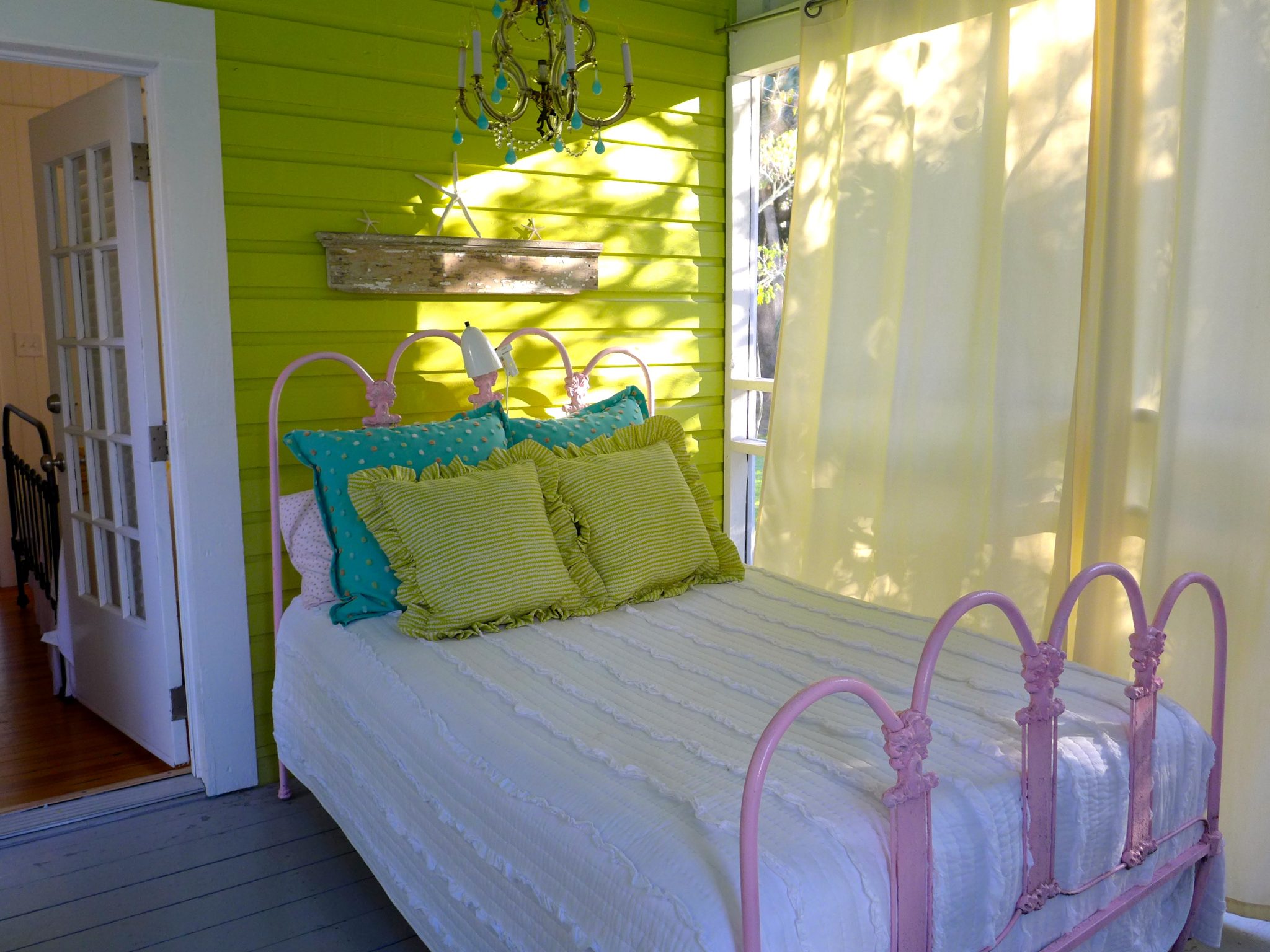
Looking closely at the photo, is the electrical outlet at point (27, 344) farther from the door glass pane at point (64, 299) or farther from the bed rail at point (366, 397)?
the bed rail at point (366, 397)

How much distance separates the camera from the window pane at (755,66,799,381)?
369cm

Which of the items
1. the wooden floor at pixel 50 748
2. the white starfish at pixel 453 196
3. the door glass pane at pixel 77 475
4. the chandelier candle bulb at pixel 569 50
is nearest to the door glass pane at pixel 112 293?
the door glass pane at pixel 77 475

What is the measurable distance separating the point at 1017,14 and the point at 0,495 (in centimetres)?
521

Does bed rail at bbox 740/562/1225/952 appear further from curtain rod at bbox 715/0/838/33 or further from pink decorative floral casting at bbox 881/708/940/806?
curtain rod at bbox 715/0/838/33

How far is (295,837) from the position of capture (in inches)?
107

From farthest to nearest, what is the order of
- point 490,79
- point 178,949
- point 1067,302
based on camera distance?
point 490,79 < point 1067,302 < point 178,949

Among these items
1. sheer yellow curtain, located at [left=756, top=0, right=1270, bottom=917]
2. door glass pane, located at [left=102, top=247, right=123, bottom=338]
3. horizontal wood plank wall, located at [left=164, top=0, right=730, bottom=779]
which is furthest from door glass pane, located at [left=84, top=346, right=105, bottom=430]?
sheer yellow curtain, located at [left=756, top=0, right=1270, bottom=917]

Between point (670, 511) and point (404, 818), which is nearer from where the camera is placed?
point (404, 818)

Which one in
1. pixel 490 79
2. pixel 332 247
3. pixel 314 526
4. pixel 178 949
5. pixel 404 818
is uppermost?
pixel 490 79

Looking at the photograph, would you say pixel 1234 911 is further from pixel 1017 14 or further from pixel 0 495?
pixel 0 495

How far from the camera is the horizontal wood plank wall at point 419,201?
2883mm

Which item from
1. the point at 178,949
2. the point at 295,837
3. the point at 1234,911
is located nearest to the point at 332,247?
the point at 295,837

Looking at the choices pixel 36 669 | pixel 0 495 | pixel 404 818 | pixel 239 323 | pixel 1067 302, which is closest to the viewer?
pixel 404 818

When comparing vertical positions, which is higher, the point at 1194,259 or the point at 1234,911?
the point at 1194,259
